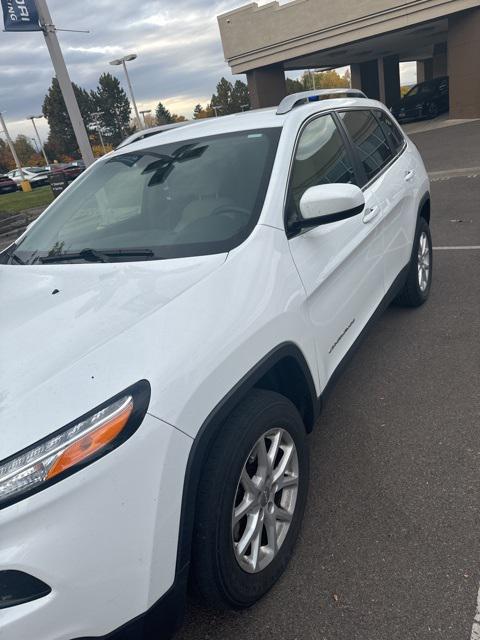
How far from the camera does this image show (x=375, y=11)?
1925cm

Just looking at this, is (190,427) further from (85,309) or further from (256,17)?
(256,17)

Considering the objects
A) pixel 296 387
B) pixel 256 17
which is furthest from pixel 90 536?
pixel 256 17

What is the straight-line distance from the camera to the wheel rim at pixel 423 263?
14.3 ft

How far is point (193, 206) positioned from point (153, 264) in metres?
0.52

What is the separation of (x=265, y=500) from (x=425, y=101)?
84.6 ft

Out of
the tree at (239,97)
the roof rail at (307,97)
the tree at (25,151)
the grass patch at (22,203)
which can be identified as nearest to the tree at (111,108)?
the tree at (25,151)

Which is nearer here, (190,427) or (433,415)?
(190,427)

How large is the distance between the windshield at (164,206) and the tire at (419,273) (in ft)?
6.65

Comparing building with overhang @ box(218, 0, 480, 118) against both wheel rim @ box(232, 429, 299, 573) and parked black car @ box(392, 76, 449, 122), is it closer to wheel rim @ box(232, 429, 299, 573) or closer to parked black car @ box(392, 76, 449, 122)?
parked black car @ box(392, 76, 449, 122)

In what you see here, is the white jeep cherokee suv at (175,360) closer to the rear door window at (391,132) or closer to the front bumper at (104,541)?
the front bumper at (104,541)

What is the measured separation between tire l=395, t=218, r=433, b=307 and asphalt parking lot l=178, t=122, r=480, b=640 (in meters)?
0.30

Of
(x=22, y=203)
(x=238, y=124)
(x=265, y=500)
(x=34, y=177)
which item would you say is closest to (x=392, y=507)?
(x=265, y=500)

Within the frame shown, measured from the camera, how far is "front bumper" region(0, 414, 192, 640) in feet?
4.22

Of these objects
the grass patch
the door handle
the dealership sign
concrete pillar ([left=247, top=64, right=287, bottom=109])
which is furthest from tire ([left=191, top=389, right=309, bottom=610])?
concrete pillar ([left=247, top=64, right=287, bottom=109])
